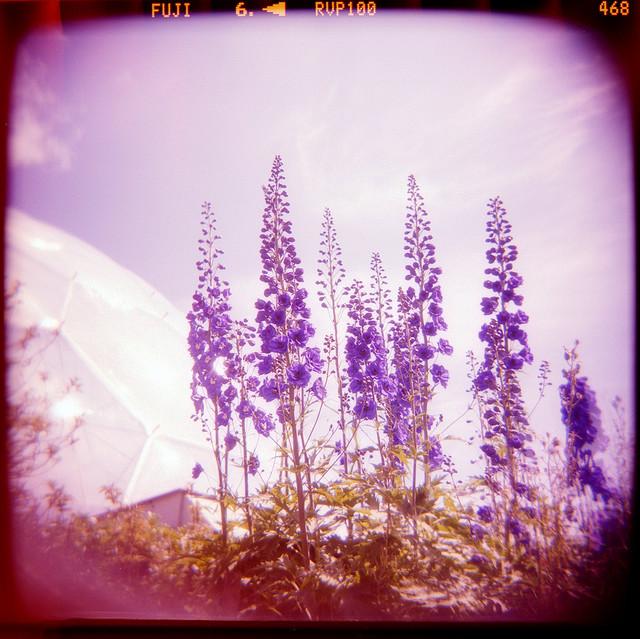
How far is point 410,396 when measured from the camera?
2.62 metres

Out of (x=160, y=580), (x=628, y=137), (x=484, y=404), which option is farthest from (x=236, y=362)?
(x=628, y=137)

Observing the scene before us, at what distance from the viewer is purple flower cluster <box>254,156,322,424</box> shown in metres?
2.42

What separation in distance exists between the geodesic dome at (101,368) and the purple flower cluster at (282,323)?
620 millimetres

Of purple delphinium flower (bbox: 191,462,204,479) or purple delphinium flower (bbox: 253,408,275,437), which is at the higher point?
purple delphinium flower (bbox: 253,408,275,437)

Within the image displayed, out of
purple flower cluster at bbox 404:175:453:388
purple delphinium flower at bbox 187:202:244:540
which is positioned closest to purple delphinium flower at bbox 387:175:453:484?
purple flower cluster at bbox 404:175:453:388

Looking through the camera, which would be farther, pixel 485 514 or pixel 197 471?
pixel 197 471

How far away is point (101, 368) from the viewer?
105 inches

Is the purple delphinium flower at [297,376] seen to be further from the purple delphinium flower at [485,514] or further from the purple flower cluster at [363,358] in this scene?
the purple delphinium flower at [485,514]

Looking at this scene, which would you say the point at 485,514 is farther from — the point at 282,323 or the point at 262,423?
the point at 282,323

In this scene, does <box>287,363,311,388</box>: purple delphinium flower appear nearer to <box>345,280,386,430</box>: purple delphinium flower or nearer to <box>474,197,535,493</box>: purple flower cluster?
<box>345,280,386,430</box>: purple delphinium flower

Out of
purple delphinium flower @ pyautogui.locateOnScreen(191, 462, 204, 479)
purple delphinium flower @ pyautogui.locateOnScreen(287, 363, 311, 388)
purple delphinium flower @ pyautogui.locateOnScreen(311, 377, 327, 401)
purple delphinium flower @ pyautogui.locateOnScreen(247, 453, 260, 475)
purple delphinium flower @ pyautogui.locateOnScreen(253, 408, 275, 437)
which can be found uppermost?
purple delphinium flower @ pyautogui.locateOnScreen(287, 363, 311, 388)

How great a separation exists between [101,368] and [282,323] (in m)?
1.18

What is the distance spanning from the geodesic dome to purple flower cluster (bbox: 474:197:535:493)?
5.67ft

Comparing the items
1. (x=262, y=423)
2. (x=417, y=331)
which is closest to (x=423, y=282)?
(x=417, y=331)
